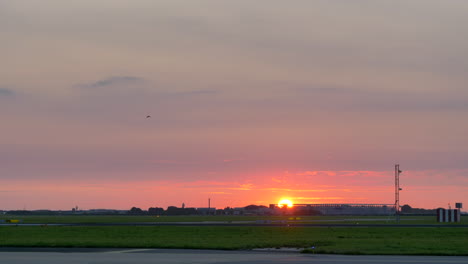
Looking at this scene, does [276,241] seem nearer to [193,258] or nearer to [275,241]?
[275,241]

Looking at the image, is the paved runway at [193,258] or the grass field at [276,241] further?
the grass field at [276,241]

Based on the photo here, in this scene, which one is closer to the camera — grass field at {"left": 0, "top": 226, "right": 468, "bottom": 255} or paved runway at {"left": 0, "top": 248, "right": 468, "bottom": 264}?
paved runway at {"left": 0, "top": 248, "right": 468, "bottom": 264}

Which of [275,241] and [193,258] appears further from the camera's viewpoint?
[275,241]

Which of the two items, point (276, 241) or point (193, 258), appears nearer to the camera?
point (193, 258)

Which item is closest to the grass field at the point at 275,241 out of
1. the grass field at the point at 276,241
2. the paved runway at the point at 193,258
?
the grass field at the point at 276,241

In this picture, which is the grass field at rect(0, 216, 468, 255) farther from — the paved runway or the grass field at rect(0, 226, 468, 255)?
the paved runway

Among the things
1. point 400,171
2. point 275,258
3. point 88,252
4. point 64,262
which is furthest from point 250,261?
point 400,171

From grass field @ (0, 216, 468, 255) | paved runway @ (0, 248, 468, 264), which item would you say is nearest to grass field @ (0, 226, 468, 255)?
grass field @ (0, 216, 468, 255)

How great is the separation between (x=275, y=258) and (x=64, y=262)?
419 inches

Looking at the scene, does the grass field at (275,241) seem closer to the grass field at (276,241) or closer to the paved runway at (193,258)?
the grass field at (276,241)

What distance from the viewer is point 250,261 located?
34.3m

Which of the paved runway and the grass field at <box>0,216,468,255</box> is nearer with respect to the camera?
the paved runway

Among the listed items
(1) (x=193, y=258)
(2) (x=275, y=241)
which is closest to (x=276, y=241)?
(2) (x=275, y=241)

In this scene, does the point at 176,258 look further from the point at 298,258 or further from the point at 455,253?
the point at 455,253
